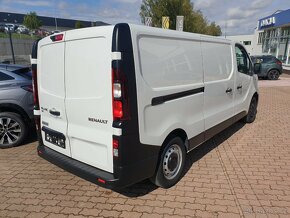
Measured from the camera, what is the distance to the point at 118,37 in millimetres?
2619

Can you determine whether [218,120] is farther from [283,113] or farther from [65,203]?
[283,113]

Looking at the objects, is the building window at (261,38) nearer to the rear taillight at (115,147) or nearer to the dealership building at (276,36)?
the dealership building at (276,36)

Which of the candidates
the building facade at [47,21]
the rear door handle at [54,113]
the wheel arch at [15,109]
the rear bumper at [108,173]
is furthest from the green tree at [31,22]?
the rear bumper at [108,173]

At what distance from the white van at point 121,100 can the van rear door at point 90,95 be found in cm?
1

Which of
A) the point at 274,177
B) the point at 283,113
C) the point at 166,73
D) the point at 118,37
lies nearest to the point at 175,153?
the point at 166,73

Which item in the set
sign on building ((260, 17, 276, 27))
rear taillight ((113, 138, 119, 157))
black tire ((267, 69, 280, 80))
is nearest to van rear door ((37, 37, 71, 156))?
rear taillight ((113, 138, 119, 157))

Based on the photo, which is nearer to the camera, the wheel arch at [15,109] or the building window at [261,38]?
the wheel arch at [15,109]

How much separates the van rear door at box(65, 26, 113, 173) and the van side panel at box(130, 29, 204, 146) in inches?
13.3

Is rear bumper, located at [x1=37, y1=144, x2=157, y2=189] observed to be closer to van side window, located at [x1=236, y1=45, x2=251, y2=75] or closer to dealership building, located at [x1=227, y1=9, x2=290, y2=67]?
van side window, located at [x1=236, y1=45, x2=251, y2=75]

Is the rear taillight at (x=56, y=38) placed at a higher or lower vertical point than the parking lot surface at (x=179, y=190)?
higher

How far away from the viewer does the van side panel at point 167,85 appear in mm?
2908

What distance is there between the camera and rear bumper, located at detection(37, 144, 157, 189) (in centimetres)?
289

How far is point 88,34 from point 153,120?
3.85ft

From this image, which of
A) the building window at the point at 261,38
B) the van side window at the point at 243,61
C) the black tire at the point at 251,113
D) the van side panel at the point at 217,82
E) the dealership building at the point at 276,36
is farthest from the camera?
the building window at the point at 261,38
